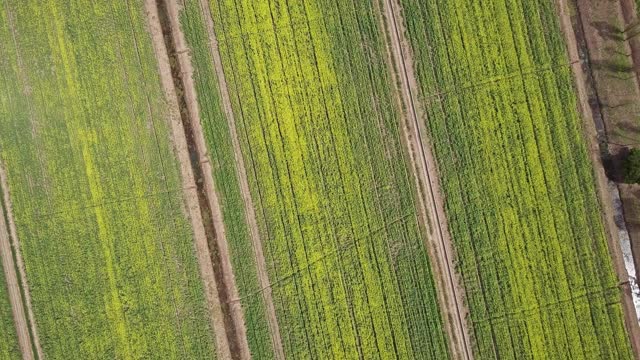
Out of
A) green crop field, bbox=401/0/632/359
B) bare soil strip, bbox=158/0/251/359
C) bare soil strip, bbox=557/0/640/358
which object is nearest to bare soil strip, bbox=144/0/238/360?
bare soil strip, bbox=158/0/251/359

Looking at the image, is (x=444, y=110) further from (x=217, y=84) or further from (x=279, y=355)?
(x=279, y=355)

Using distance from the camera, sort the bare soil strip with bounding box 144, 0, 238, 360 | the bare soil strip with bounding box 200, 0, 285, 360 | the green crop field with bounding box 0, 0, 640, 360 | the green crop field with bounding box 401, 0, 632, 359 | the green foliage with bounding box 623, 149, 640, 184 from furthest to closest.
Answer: the bare soil strip with bounding box 144, 0, 238, 360, the bare soil strip with bounding box 200, 0, 285, 360, the green crop field with bounding box 0, 0, 640, 360, the green crop field with bounding box 401, 0, 632, 359, the green foliage with bounding box 623, 149, 640, 184

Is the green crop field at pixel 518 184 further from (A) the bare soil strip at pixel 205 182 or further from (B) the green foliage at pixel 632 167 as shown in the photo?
(A) the bare soil strip at pixel 205 182

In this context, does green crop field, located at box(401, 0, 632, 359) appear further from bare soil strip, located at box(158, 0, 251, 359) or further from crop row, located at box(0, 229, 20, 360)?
crop row, located at box(0, 229, 20, 360)

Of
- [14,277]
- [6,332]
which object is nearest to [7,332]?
[6,332]

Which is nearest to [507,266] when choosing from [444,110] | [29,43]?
[444,110]

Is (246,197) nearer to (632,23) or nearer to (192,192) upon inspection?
(192,192)
